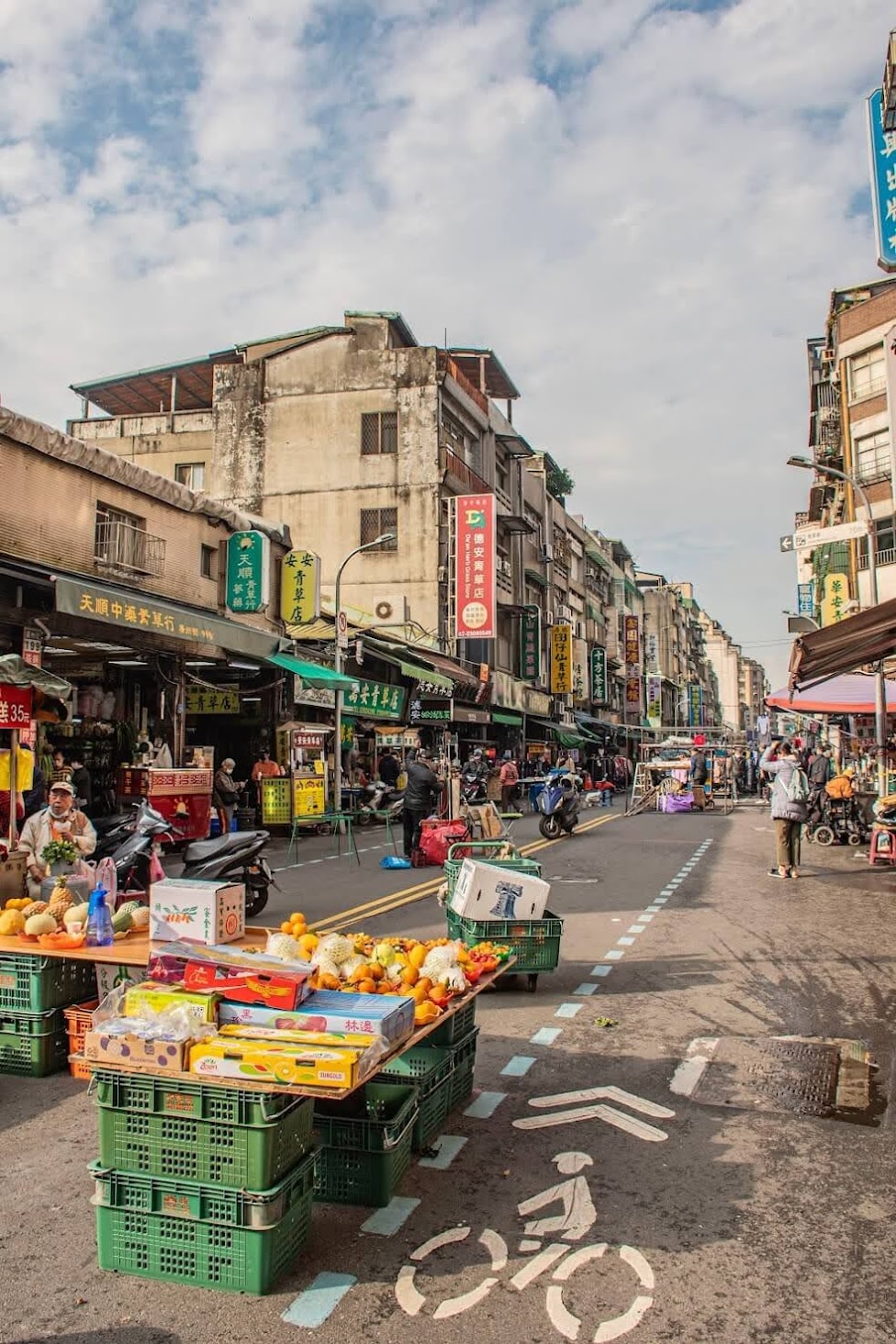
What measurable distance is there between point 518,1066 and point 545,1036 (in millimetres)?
661

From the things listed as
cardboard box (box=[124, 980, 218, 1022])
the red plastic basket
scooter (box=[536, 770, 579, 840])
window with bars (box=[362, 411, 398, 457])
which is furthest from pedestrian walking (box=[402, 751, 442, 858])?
window with bars (box=[362, 411, 398, 457])

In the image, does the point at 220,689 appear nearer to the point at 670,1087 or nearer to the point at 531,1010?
the point at 531,1010

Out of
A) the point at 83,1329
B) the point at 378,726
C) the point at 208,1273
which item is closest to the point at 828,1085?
the point at 208,1273

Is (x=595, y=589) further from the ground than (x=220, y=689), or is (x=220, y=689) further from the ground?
(x=595, y=589)

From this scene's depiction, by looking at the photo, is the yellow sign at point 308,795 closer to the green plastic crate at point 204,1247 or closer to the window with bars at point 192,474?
the green plastic crate at point 204,1247

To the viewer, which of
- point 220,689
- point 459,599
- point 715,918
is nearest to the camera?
point 715,918

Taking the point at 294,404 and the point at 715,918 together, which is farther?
the point at 294,404

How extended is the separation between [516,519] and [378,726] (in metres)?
17.0

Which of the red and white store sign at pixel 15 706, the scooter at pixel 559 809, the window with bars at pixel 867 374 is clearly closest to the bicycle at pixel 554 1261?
the red and white store sign at pixel 15 706

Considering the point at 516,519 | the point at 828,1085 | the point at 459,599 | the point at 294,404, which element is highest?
the point at 294,404

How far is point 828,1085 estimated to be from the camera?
5.56 m

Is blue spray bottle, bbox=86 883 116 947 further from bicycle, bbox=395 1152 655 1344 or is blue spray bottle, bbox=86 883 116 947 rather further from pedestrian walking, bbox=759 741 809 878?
pedestrian walking, bbox=759 741 809 878

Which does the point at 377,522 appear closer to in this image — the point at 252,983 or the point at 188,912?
the point at 188,912

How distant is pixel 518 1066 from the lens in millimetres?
5883
